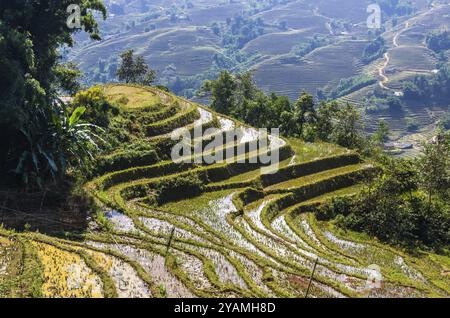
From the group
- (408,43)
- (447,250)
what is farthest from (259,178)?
(408,43)

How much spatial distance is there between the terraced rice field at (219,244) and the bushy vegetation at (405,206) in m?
1.02

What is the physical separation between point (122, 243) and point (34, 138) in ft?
19.6

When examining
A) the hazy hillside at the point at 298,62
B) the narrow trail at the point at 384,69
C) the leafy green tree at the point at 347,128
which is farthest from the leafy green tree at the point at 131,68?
the narrow trail at the point at 384,69

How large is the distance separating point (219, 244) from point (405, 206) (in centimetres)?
1208

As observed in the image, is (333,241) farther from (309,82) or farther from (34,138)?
(309,82)

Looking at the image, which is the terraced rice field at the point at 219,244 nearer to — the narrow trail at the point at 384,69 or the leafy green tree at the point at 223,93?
the leafy green tree at the point at 223,93

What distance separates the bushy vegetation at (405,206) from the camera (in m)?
24.3

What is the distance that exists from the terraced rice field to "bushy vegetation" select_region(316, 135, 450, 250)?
1.02m

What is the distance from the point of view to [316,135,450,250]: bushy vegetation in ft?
79.6

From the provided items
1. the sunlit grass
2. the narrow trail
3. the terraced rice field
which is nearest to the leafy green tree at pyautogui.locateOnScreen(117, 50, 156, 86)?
the sunlit grass

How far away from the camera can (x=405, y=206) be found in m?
25.2

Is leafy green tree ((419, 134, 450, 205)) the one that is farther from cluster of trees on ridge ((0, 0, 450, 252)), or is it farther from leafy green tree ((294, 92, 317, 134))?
leafy green tree ((294, 92, 317, 134))
